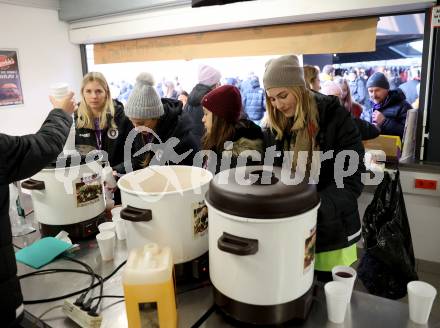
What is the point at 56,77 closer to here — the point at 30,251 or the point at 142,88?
the point at 142,88

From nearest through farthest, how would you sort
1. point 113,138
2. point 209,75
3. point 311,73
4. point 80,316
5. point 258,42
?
1. point 80,316
2. point 113,138
3. point 311,73
4. point 258,42
5. point 209,75

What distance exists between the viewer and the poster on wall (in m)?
3.39

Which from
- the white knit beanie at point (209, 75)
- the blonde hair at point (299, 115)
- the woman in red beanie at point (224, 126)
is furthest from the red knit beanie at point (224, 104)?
the white knit beanie at point (209, 75)

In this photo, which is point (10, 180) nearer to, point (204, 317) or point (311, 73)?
point (204, 317)

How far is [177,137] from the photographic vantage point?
195 centimetres

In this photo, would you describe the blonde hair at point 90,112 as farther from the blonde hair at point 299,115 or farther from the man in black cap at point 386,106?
the man in black cap at point 386,106

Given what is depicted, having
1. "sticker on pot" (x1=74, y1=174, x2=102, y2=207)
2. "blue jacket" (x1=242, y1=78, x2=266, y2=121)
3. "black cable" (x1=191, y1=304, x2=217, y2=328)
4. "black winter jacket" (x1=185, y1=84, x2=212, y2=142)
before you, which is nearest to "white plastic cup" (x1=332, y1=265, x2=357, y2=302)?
"black cable" (x1=191, y1=304, x2=217, y2=328)

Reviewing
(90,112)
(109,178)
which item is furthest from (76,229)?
(90,112)

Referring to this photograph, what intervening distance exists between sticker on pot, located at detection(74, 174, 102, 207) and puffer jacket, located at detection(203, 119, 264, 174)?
1.56 ft

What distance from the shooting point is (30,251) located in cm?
136

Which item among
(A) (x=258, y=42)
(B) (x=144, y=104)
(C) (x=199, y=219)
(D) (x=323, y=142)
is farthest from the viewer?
(A) (x=258, y=42)

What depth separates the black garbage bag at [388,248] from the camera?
5.45 ft

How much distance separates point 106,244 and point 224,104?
2.58 ft


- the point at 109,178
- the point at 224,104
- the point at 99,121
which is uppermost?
the point at 224,104
